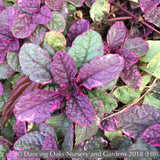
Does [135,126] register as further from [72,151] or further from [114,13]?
[114,13]

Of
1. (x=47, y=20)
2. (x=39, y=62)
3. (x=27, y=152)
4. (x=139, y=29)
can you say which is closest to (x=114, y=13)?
(x=139, y=29)

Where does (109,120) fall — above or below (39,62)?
below

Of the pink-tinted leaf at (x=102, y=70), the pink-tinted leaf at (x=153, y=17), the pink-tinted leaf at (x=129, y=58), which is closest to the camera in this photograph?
the pink-tinted leaf at (x=102, y=70)

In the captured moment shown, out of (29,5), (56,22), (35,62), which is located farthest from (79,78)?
(29,5)

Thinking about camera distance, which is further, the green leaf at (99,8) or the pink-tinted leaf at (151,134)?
the green leaf at (99,8)

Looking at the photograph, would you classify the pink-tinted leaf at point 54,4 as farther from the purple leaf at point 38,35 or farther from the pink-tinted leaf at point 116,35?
the pink-tinted leaf at point 116,35

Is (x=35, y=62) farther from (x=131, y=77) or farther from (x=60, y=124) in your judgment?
(x=131, y=77)

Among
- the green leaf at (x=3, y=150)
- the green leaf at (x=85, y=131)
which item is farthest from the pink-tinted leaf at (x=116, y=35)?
the green leaf at (x=3, y=150)

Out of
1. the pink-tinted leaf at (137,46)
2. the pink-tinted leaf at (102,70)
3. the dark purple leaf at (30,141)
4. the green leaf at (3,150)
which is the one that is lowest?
the green leaf at (3,150)
